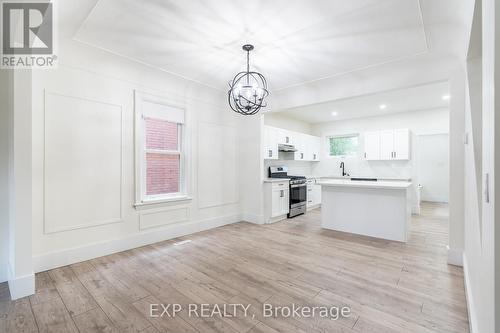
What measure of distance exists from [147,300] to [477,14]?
131 inches

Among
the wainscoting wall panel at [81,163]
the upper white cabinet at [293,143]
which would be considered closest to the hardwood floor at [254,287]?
the wainscoting wall panel at [81,163]

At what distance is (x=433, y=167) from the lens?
727 centimetres

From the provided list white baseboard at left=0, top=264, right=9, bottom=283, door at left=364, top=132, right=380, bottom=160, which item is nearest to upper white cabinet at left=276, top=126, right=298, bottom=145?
door at left=364, top=132, right=380, bottom=160

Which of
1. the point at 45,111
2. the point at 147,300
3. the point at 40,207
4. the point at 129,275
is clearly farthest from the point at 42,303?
the point at 45,111

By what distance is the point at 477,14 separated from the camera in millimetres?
1445

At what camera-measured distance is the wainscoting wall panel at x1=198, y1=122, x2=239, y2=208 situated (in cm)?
464

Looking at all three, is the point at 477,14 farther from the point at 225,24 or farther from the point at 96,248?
the point at 96,248

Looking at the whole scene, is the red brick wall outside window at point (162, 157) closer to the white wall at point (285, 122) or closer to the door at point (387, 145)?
the white wall at point (285, 122)

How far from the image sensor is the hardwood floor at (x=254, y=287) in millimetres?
1880

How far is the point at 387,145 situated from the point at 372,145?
39 cm

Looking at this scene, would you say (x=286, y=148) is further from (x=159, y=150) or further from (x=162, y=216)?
(x=162, y=216)

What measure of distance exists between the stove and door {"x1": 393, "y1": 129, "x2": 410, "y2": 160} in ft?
8.87

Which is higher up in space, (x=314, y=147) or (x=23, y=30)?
(x=23, y=30)

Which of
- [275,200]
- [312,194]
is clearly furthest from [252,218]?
[312,194]
